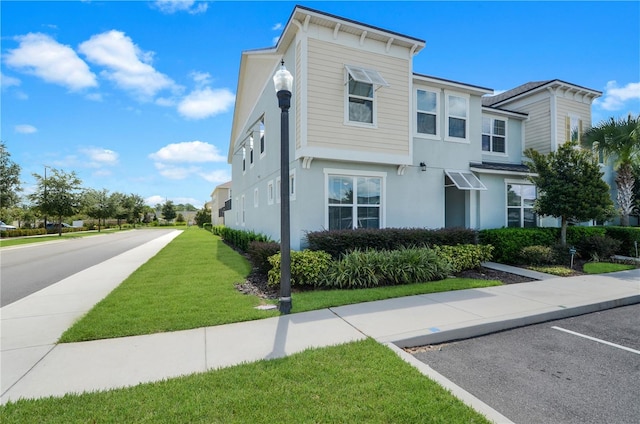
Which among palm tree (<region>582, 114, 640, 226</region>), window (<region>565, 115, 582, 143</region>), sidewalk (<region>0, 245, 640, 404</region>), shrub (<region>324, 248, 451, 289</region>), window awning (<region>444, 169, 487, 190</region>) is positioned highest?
window (<region>565, 115, 582, 143</region>)

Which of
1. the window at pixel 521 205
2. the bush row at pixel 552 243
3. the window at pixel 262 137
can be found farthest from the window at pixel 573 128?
the window at pixel 262 137

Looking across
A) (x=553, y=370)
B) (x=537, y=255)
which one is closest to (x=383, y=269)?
(x=553, y=370)

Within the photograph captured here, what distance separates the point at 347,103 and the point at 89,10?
7.75 metres

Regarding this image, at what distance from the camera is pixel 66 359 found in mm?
3996

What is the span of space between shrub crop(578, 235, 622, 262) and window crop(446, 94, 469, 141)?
601 cm

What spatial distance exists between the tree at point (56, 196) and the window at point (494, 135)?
3465 cm

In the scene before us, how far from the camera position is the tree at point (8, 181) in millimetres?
28684

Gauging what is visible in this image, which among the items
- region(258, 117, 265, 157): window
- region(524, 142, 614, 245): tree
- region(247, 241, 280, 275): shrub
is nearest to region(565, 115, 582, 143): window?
region(524, 142, 614, 245): tree

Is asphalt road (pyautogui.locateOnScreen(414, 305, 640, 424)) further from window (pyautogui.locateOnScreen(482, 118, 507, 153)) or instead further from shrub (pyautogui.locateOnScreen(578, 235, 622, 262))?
window (pyautogui.locateOnScreen(482, 118, 507, 153))

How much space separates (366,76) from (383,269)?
5.46 metres

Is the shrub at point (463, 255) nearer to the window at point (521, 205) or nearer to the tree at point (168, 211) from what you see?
the window at point (521, 205)

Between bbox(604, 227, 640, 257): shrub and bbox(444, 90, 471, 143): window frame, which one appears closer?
bbox(444, 90, 471, 143): window frame

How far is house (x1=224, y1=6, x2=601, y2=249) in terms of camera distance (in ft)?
30.3

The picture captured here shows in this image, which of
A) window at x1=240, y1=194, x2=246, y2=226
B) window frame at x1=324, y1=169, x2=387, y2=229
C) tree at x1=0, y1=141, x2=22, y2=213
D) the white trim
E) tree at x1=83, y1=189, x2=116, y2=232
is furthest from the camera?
tree at x1=83, y1=189, x2=116, y2=232
